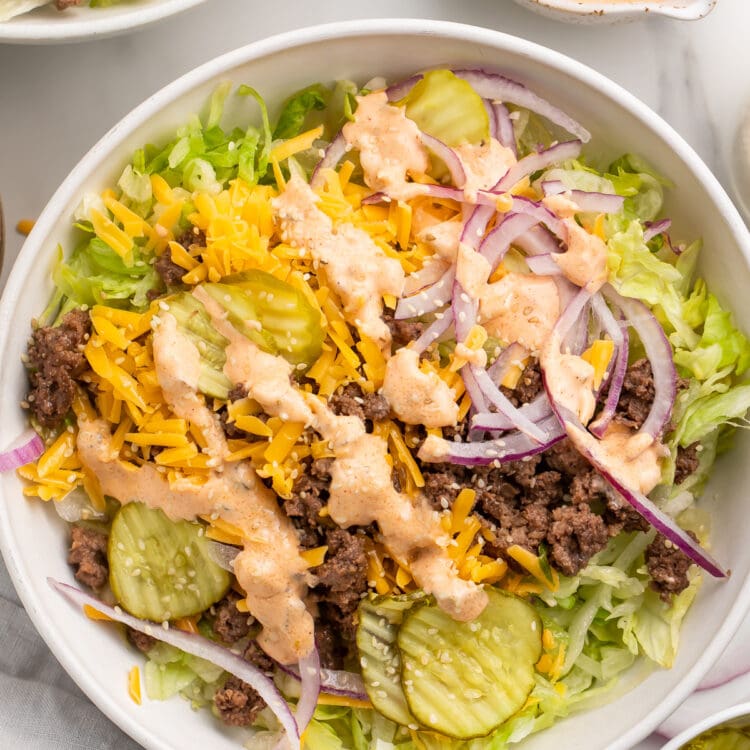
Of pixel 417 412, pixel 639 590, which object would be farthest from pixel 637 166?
pixel 639 590

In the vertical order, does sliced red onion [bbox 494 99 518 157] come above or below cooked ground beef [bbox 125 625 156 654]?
above

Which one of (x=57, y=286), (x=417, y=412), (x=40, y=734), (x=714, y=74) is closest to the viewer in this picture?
(x=417, y=412)

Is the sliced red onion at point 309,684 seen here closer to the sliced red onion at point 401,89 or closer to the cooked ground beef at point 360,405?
the cooked ground beef at point 360,405

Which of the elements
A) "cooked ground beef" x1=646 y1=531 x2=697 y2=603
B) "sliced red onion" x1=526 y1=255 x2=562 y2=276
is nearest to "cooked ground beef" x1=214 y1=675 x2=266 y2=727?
"cooked ground beef" x1=646 y1=531 x2=697 y2=603

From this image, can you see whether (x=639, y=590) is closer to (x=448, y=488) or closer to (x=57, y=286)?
(x=448, y=488)

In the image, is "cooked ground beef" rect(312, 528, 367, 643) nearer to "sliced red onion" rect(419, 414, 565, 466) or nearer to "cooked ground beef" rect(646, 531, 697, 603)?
"sliced red onion" rect(419, 414, 565, 466)
